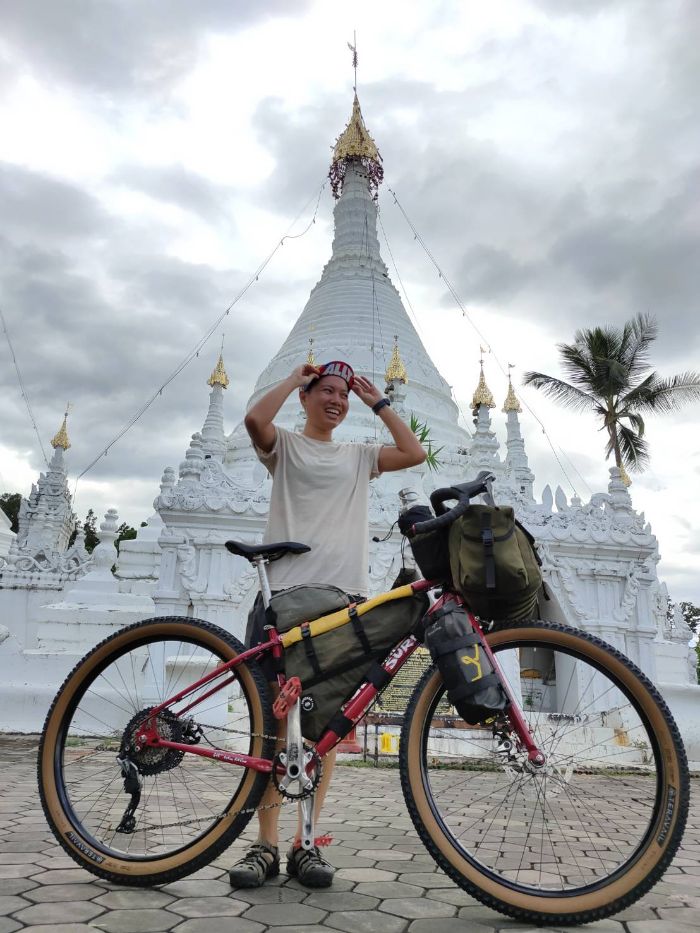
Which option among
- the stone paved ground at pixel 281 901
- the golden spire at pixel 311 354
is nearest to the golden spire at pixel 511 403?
the golden spire at pixel 311 354

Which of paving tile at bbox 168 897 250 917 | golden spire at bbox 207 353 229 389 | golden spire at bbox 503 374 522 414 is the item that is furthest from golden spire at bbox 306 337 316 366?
paving tile at bbox 168 897 250 917

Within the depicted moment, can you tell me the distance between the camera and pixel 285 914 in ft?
6.66

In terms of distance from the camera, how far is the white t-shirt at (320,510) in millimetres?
2707

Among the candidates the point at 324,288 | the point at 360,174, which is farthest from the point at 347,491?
the point at 360,174

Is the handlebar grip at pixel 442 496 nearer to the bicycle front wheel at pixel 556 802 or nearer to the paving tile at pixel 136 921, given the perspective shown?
the bicycle front wheel at pixel 556 802

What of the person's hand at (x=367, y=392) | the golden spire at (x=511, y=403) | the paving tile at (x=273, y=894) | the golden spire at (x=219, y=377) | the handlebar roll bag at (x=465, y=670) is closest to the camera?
the handlebar roll bag at (x=465, y=670)

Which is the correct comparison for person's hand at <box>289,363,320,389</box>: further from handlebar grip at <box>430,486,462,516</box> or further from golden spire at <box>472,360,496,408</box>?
golden spire at <box>472,360,496,408</box>

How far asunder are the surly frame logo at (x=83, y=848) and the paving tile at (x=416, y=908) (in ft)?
3.23

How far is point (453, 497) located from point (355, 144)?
1043 inches

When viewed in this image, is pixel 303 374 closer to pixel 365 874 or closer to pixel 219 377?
pixel 365 874

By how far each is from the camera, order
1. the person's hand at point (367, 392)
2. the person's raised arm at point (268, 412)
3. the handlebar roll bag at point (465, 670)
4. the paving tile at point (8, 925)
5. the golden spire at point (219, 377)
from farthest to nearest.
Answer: the golden spire at point (219, 377) < the person's hand at point (367, 392) < the person's raised arm at point (268, 412) < the handlebar roll bag at point (465, 670) < the paving tile at point (8, 925)

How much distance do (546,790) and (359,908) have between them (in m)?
0.72

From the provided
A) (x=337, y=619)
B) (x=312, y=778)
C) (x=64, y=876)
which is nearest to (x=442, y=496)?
(x=337, y=619)

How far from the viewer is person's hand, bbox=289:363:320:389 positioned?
9.57ft
